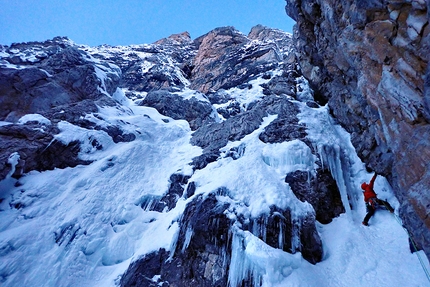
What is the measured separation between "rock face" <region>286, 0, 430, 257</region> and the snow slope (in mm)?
1156

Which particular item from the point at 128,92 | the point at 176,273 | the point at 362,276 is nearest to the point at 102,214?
the point at 176,273

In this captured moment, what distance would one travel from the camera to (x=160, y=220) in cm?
877

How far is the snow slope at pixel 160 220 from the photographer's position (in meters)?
5.98

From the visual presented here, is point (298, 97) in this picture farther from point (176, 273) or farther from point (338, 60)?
point (176, 273)

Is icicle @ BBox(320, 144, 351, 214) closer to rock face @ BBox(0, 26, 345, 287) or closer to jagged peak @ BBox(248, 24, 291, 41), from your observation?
rock face @ BBox(0, 26, 345, 287)

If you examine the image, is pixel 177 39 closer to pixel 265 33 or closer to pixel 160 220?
pixel 265 33

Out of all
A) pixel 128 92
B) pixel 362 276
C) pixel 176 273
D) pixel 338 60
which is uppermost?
pixel 128 92

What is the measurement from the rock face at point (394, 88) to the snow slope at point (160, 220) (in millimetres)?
1156

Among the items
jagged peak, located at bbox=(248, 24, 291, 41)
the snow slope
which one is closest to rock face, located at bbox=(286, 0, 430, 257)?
the snow slope

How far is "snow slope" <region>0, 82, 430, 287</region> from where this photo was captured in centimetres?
598

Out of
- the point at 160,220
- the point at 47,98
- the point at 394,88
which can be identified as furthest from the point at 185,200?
the point at 47,98

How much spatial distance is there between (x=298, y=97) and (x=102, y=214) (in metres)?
13.3

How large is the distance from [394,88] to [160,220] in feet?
27.4

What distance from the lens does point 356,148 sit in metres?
9.59
